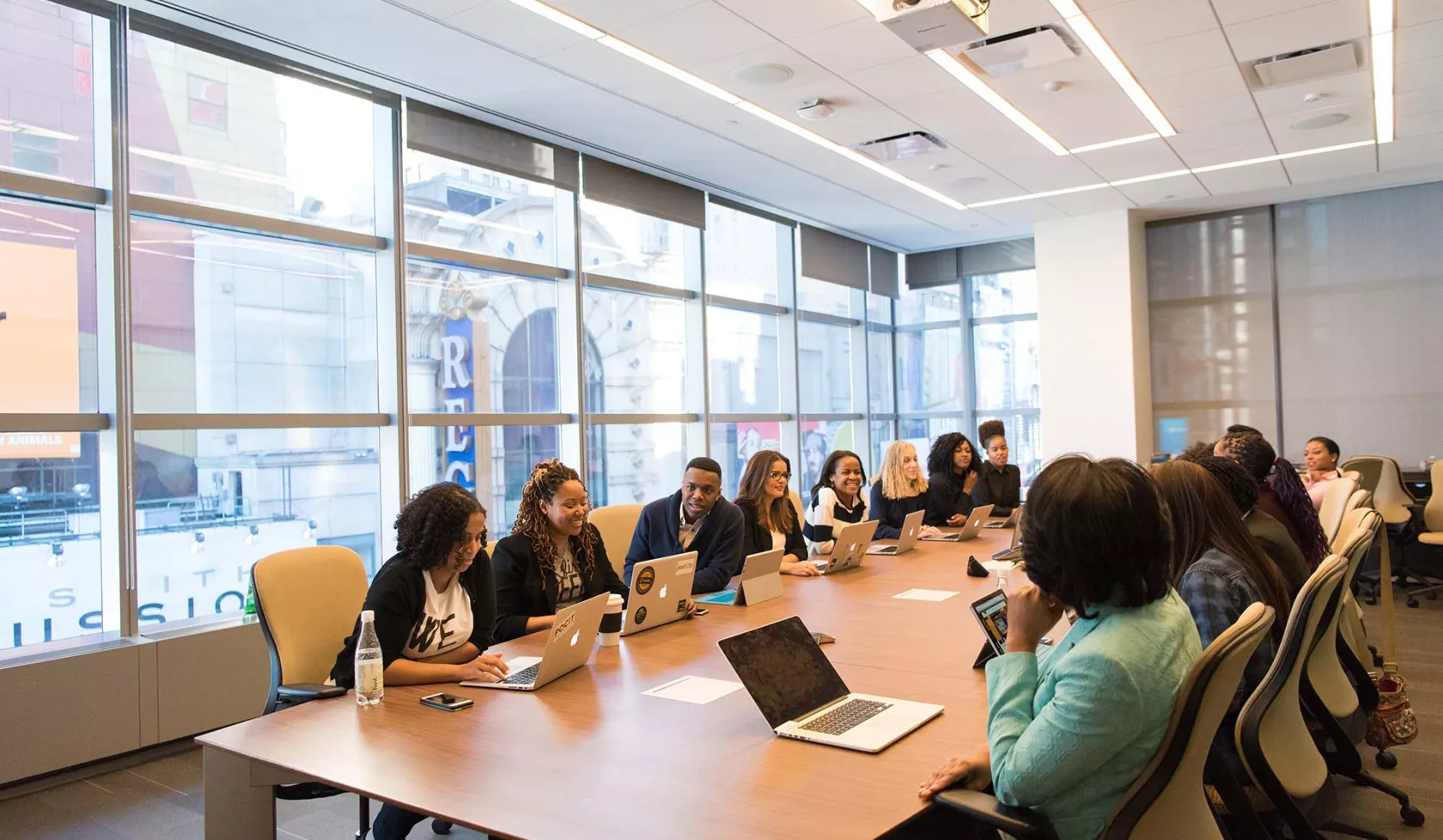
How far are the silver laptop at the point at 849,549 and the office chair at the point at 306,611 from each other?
2.08m

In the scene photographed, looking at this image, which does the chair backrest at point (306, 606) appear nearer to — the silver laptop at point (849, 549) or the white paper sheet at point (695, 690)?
the white paper sheet at point (695, 690)

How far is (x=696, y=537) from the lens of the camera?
4.25 meters

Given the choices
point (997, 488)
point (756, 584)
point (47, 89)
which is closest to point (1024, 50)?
point (756, 584)

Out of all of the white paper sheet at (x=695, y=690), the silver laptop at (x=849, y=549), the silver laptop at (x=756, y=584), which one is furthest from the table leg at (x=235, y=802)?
the silver laptop at (x=849, y=549)

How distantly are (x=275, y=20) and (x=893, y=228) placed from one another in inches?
245

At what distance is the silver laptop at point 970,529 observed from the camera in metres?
5.49

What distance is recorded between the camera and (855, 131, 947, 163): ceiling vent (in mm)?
6332

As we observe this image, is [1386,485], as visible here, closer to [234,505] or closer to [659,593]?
[659,593]

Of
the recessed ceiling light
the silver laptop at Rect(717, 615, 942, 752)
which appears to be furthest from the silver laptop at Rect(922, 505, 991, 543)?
the silver laptop at Rect(717, 615, 942, 752)

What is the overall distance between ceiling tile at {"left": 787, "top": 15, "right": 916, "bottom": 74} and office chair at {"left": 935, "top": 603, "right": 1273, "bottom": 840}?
364cm

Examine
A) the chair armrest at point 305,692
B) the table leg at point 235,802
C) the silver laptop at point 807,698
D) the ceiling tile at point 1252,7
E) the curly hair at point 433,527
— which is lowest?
the table leg at point 235,802

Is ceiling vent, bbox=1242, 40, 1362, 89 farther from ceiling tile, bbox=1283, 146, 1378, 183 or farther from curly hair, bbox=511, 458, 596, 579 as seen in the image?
curly hair, bbox=511, 458, 596, 579

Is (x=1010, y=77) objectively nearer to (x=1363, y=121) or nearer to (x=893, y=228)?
(x=1363, y=121)

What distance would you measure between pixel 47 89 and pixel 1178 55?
5.38m
